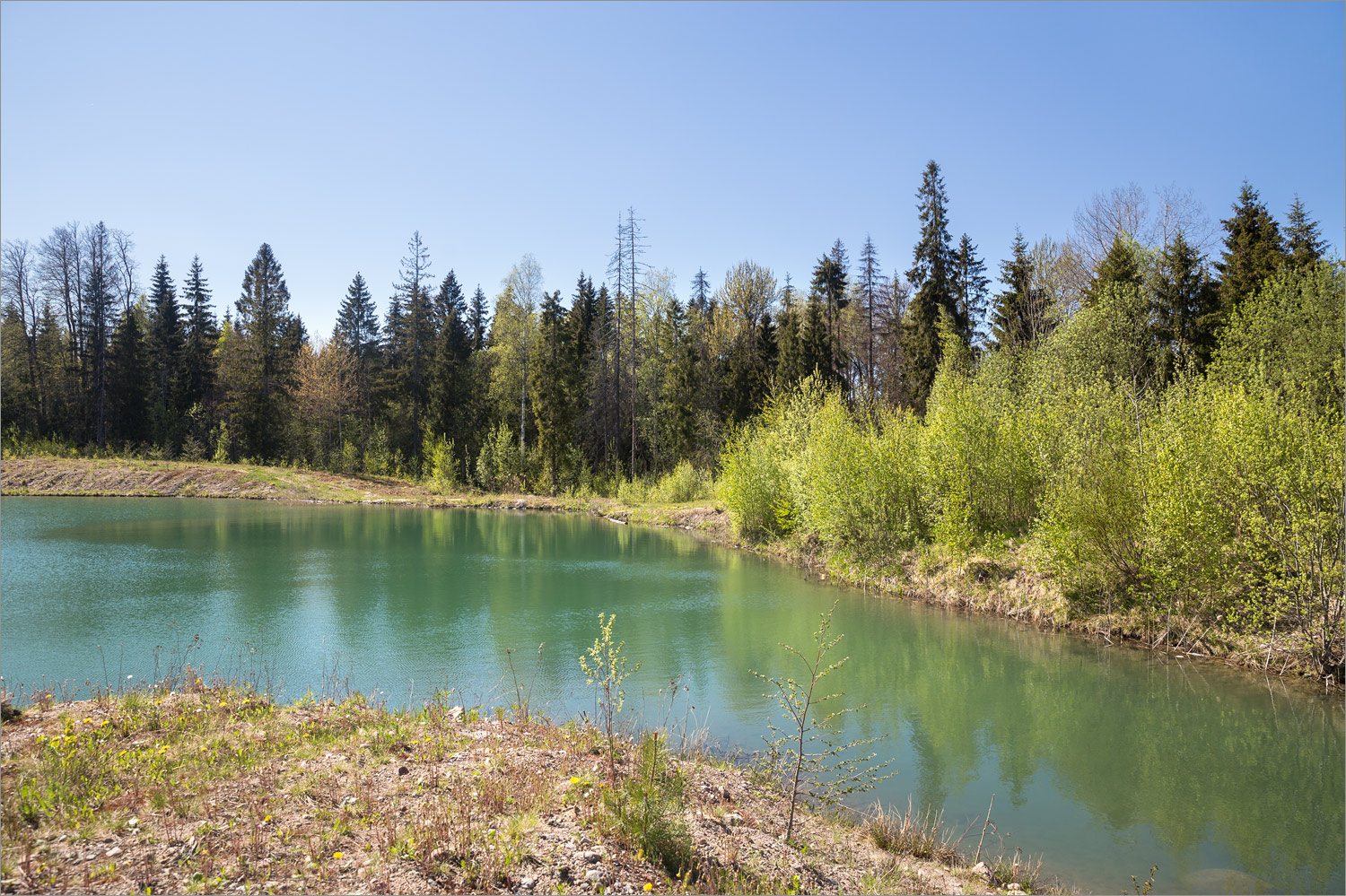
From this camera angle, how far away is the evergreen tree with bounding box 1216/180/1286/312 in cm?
2800

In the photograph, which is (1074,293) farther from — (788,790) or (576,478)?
(788,790)

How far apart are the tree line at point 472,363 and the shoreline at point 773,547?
3845 mm

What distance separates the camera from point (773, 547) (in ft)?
103

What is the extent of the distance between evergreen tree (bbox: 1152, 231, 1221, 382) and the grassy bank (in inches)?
1147

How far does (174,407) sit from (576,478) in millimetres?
38960

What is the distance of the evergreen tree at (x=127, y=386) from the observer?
2443 inches

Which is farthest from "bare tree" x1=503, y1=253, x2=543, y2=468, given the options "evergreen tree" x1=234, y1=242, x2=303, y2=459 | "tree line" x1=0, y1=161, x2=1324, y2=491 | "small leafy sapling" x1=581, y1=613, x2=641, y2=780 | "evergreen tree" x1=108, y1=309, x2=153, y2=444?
"small leafy sapling" x1=581, y1=613, x2=641, y2=780

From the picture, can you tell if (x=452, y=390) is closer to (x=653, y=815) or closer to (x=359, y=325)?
(x=359, y=325)

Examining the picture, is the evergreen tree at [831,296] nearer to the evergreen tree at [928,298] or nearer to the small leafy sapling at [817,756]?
the evergreen tree at [928,298]

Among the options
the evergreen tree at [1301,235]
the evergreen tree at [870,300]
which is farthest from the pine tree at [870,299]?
the evergreen tree at [1301,235]

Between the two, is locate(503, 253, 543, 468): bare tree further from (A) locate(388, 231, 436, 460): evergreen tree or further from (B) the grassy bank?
(B) the grassy bank

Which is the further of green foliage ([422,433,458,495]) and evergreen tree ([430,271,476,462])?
evergreen tree ([430,271,476,462])

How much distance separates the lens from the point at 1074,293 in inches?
1610

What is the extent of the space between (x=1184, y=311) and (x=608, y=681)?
3215cm
